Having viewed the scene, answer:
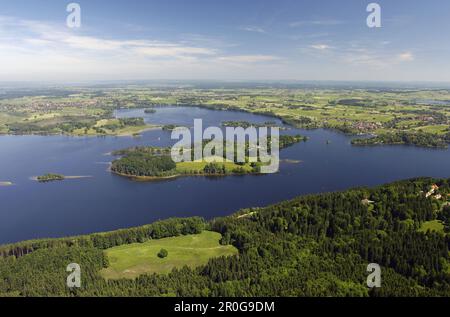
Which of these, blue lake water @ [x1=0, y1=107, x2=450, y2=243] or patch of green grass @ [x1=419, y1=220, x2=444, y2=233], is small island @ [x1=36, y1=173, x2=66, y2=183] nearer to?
blue lake water @ [x1=0, y1=107, x2=450, y2=243]

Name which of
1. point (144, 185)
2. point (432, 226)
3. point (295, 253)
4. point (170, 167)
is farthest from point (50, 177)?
point (432, 226)

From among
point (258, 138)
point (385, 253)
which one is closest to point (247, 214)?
point (385, 253)

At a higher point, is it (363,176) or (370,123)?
(370,123)

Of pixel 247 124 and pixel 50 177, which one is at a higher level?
pixel 247 124

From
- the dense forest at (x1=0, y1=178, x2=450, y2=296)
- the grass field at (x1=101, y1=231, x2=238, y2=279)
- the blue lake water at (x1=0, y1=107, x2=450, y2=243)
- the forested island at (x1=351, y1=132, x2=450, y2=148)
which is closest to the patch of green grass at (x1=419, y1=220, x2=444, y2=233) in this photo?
the dense forest at (x1=0, y1=178, x2=450, y2=296)

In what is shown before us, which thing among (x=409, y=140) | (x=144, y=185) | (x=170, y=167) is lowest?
(x=144, y=185)

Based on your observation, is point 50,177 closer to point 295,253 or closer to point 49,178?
point 49,178

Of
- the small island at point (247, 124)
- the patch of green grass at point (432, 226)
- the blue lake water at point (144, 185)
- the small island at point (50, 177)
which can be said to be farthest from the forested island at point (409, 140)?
the small island at point (50, 177)
